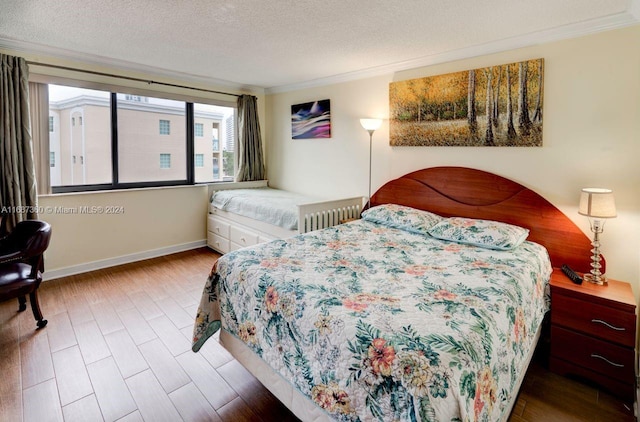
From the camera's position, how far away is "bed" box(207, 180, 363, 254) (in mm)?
3467

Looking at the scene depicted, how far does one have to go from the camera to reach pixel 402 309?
149 cm

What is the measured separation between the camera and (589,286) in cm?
216

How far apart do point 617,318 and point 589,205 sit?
695mm

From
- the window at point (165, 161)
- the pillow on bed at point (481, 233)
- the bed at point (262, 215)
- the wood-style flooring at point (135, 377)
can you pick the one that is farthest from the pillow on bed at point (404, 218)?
the window at point (165, 161)

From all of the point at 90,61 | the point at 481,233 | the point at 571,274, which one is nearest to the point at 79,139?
the point at 90,61

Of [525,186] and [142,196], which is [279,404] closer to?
[525,186]

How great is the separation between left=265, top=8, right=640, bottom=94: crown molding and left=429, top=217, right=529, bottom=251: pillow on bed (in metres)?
1.45

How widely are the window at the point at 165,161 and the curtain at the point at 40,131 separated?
1.23 metres

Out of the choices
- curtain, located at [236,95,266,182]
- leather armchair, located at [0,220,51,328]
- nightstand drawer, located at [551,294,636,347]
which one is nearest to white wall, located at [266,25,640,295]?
nightstand drawer, located at [551,294,636,347]

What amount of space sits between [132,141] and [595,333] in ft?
15.7

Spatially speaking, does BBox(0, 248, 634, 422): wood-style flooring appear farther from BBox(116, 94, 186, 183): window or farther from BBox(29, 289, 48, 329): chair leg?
BBox(116, 94, 186, 183): window

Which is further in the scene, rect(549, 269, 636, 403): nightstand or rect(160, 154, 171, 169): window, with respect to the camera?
rect(160, 154, 171, 169): window

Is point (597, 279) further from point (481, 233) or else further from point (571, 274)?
point (481, 233)

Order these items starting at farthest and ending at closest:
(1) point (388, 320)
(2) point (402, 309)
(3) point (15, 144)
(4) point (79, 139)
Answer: (4) point (79, 139), (3) point (15, 144), (2) point (402, 309), (1) point (388, 320)
